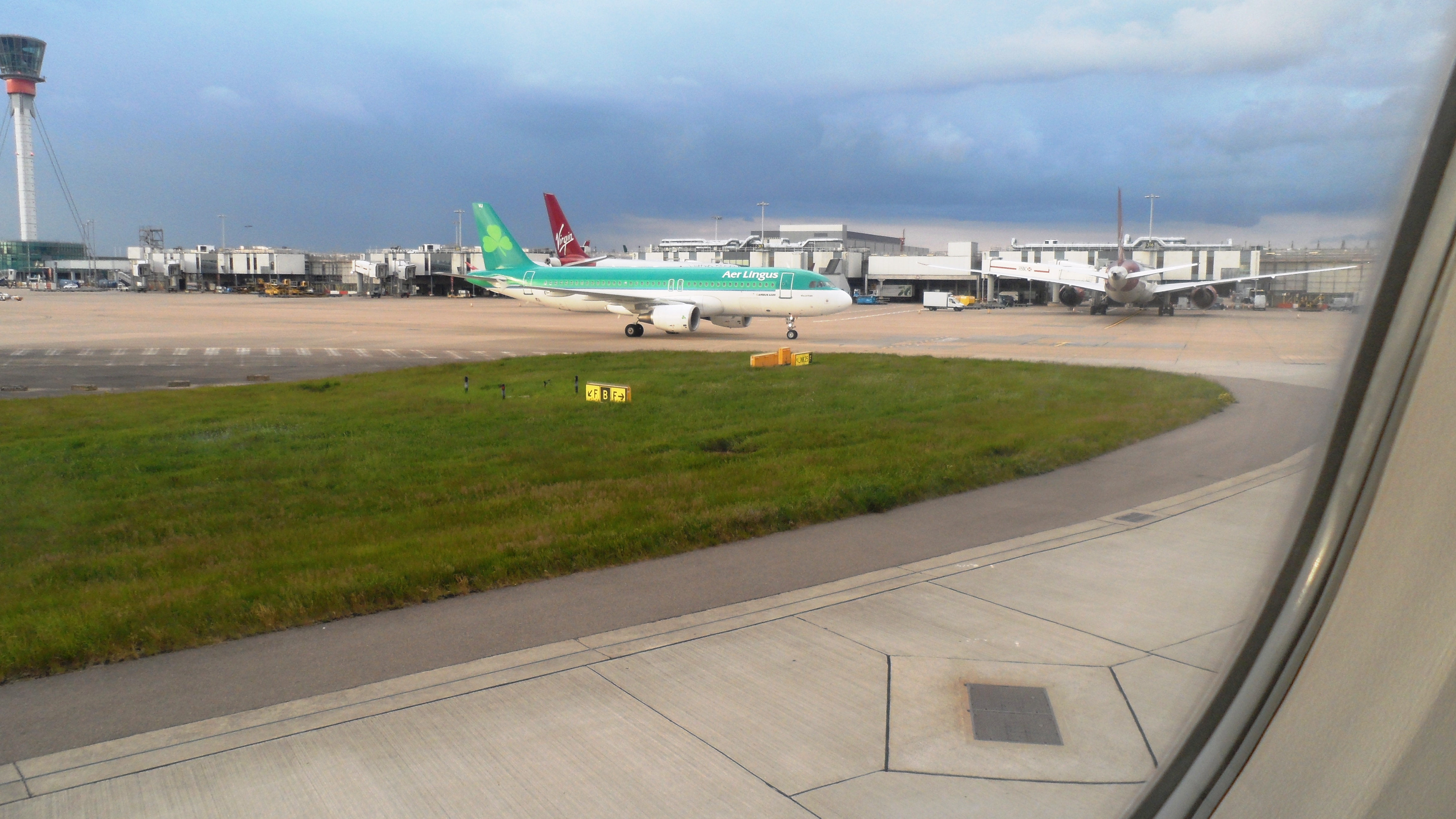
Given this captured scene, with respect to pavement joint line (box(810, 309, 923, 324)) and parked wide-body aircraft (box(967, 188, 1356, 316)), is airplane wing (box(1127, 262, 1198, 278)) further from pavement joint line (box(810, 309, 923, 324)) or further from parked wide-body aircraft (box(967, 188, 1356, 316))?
pavement joint line (box(810, 309, 923, 324))

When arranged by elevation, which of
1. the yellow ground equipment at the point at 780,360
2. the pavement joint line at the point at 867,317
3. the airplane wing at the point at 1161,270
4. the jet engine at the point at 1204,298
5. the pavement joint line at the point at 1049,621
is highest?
the pavement joint line at the point at 867,317

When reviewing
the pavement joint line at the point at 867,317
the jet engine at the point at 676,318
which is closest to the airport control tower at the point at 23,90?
the jet engine at the point at 676,318

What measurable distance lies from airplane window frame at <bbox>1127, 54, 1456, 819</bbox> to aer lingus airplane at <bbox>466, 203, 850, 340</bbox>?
95.0 ft

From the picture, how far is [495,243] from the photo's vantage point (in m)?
38.1

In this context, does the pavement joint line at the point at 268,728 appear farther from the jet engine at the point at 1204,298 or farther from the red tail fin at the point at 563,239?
the red tail fin at the point at 563,239

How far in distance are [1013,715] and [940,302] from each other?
5032 centimetres

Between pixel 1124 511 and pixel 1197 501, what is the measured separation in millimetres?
1543

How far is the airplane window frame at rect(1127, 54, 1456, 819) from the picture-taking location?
70.1 inches

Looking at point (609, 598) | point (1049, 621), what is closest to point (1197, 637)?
point (1049, 621)

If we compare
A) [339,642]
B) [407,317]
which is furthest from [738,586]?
[407,317]

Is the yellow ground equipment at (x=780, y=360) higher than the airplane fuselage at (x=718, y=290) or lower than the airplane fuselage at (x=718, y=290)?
lower

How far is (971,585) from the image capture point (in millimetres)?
5707

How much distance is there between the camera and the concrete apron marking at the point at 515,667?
3.67m

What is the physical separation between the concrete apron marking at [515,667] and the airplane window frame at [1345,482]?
0.18 m
